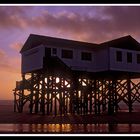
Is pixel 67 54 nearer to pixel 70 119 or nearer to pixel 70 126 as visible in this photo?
pixel 70 119

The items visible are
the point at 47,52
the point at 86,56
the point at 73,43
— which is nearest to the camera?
the point at 47,52

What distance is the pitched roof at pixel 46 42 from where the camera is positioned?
33281mm

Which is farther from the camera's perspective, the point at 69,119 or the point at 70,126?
the point at 69,119

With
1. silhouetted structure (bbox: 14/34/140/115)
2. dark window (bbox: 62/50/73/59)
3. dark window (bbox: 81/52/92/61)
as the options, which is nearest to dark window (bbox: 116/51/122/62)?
silhouetted structure (bbox: 14/34/140/115)

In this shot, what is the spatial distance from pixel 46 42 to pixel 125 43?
8.93 meters

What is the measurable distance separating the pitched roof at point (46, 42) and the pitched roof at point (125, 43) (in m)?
2.27

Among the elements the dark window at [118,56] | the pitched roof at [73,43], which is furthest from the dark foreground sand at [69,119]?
the pitched roof at [73,43]

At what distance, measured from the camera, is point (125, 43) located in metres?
36.6

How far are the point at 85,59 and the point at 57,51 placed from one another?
3.71 meters

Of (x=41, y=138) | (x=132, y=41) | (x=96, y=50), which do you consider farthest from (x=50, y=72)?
(x=41, y=138)

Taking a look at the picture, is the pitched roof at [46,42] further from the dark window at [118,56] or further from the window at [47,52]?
the dark window at [118,56]

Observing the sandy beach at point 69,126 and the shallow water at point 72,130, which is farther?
the sandy beach at point 69,126

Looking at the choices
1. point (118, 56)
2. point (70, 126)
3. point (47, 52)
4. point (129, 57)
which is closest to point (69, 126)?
point (70, 126)

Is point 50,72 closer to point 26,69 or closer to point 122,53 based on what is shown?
point 26,69
